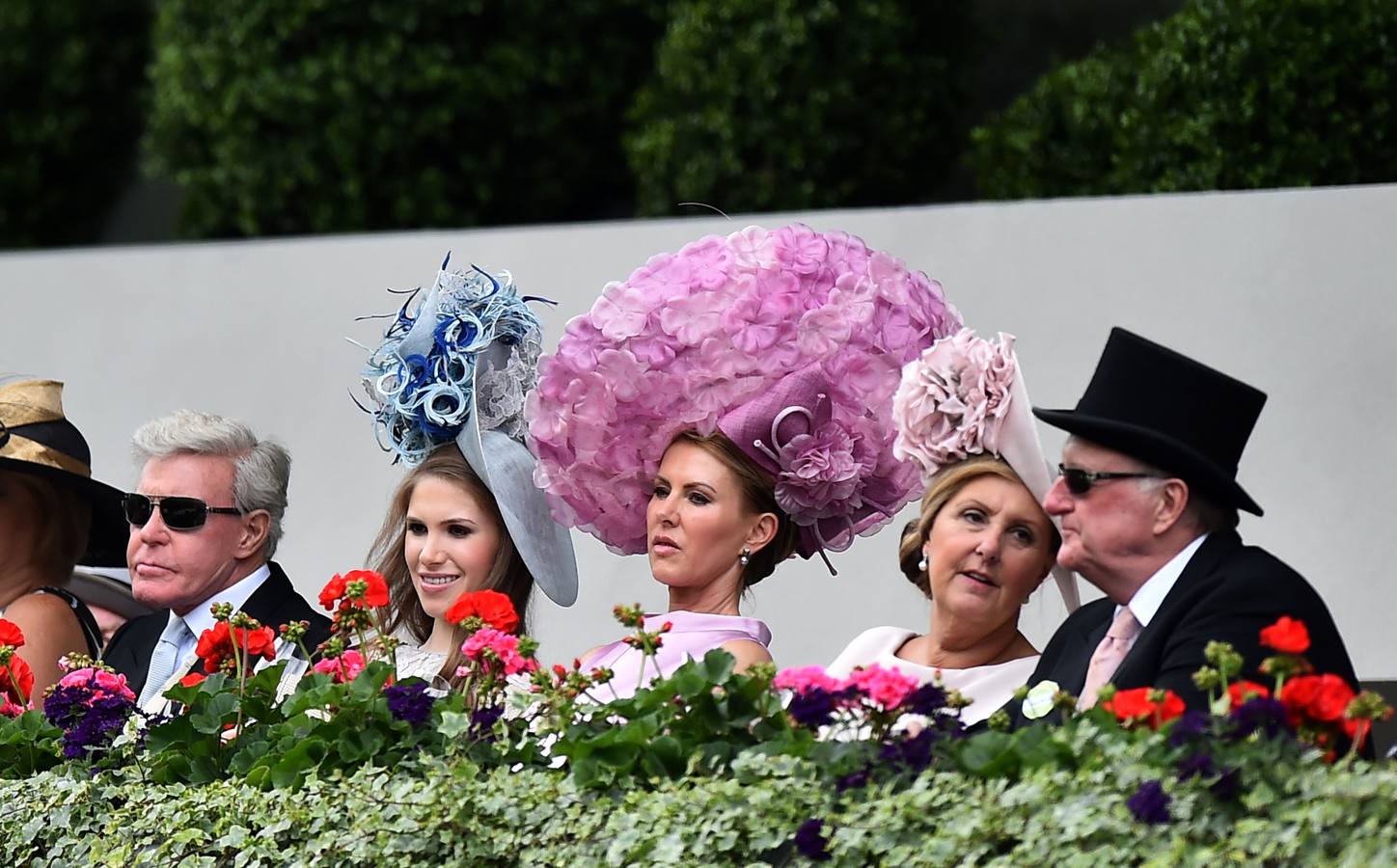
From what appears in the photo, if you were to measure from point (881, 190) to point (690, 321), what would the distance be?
191 inches

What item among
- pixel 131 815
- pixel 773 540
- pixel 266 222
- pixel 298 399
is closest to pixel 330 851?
pixel 131 815

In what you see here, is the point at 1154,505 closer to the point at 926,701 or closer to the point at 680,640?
the point at 926,701

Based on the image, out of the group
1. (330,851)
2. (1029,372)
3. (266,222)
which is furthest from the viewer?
(266,222)

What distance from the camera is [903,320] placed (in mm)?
3957

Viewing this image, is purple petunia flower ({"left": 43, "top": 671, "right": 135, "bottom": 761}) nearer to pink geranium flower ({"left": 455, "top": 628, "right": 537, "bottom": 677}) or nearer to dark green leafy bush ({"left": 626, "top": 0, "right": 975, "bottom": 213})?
pink geranium flower ({"left": 455, "top": 628, "right": 537, "bottom": 677})

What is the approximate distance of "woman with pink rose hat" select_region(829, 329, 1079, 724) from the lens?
3.64 m

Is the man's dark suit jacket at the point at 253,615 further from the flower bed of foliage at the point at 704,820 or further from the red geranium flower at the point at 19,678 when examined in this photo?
the flower bed of foliage at the point at 704,820

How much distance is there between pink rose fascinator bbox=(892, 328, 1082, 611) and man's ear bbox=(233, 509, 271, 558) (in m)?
1.66

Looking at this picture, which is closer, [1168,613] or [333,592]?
[1168,613]

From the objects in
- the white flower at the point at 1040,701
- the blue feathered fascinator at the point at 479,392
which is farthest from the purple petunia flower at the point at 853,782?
the blue feathered fascinator at the point at 479,392

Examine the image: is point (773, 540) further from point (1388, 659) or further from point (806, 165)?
point (806, 165)

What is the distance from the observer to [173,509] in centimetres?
448

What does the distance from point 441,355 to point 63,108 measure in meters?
7.77

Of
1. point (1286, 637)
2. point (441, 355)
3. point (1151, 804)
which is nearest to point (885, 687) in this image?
point (1151, 804)
